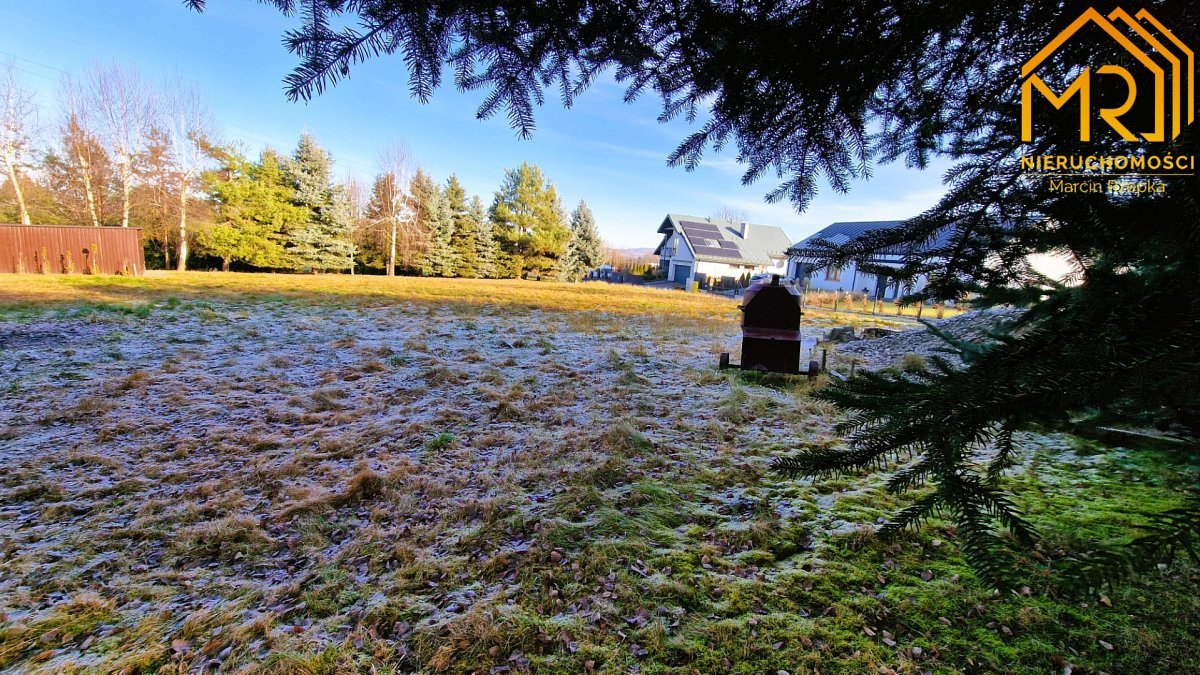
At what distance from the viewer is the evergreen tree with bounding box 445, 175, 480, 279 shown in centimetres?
2875

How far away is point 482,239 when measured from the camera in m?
29.5

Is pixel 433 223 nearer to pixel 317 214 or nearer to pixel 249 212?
pixel 317 214

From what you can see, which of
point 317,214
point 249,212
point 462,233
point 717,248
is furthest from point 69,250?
point 717,248

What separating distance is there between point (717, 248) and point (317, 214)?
25.0 metres

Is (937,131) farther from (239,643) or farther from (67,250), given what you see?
(67,250)

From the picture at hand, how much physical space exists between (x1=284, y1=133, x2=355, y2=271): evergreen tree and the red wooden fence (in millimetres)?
7884

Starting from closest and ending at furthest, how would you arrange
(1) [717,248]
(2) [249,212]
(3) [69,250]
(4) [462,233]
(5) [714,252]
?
1. (3) [69,250]
2. (2) [249,212]
3. (4) [462,233]
4. (5) [714,252]
5. (1) [717,248]

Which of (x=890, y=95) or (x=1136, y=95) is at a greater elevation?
(x=890, y=95)

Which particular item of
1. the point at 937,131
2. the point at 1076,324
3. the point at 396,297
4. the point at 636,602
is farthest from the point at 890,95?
the point at 396,297

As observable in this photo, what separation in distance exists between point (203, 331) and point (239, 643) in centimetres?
784

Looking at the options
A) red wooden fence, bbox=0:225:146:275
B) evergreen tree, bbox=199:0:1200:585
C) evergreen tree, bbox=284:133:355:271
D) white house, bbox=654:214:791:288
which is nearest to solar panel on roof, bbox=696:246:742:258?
white house, bbox=654:214:791:288

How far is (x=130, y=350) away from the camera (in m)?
6.27

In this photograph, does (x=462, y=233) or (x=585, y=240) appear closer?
(x=462, y=233)

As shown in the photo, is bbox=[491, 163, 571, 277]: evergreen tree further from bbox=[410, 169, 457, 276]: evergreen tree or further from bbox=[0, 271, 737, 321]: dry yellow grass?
bbox=[0, 271, 737, 321]: dry yellow grass
